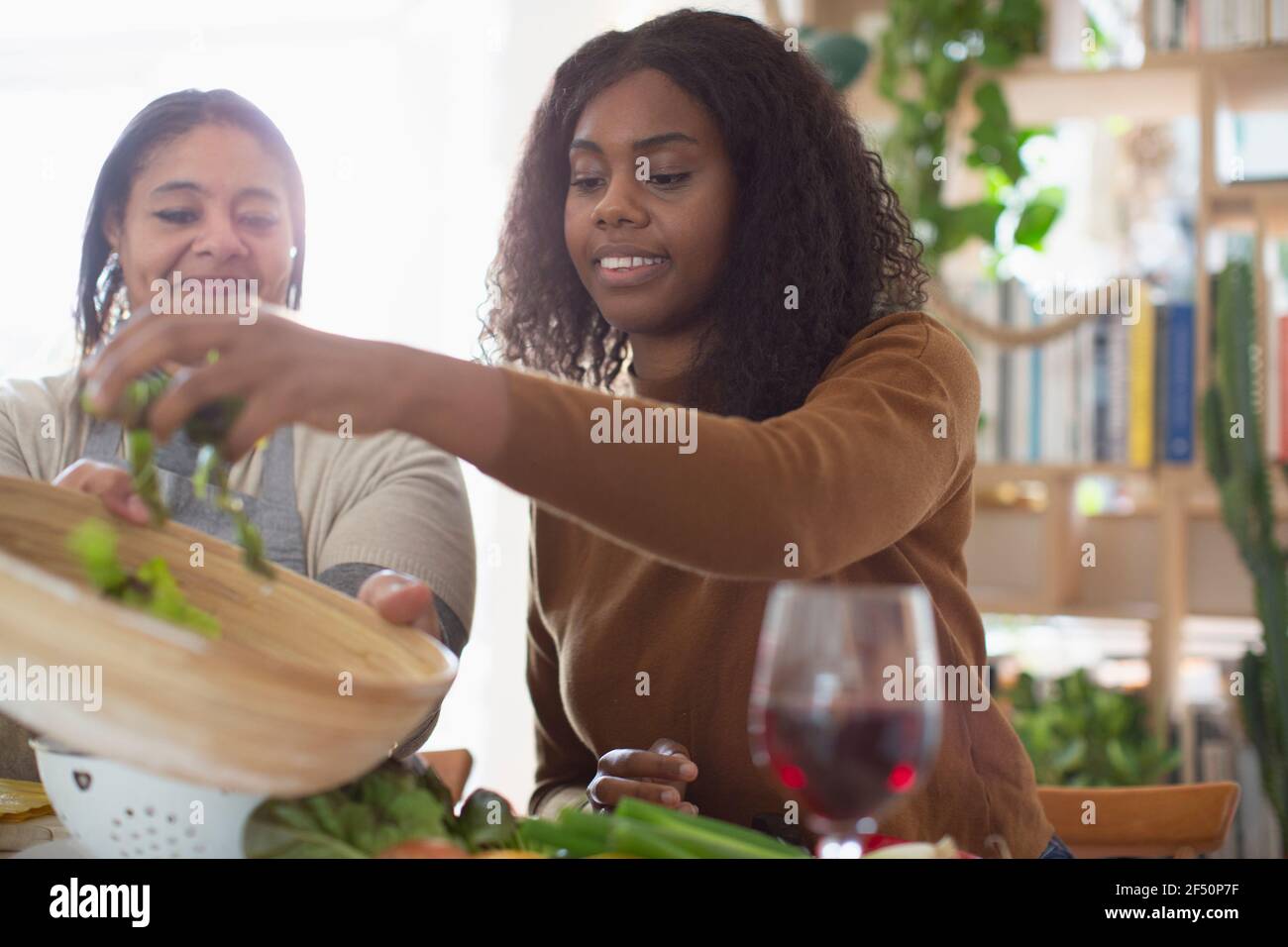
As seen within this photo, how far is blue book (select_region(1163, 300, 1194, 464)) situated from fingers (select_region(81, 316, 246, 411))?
224 centimetres

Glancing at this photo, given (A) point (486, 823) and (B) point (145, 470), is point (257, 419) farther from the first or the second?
(A) point (486, 823)

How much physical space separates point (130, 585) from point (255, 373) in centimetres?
18

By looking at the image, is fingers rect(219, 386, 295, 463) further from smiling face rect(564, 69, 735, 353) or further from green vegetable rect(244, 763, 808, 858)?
smiling face rect(564, 69, 735, 353)

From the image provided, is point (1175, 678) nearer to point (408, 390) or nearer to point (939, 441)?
point (939, 441)

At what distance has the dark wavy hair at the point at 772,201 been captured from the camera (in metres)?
Result: 1.28

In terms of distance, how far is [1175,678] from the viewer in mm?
2500

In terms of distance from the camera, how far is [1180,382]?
253 centimetres

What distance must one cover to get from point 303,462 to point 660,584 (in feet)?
1.52

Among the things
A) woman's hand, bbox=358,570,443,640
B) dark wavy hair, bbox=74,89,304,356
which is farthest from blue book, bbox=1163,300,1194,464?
woman's hand, bbox=358,570,443,640

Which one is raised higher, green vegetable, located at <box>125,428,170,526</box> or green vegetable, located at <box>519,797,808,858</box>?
green vegetable, located at <box>125,428,170,526</box>

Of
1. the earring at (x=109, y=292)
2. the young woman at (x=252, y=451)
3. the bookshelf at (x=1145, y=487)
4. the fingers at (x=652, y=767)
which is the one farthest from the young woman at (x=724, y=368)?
the bookshelf at (x=1145, y=487)

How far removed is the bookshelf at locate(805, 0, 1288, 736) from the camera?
248 centimetres

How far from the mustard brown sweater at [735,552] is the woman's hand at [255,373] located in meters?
0.09
